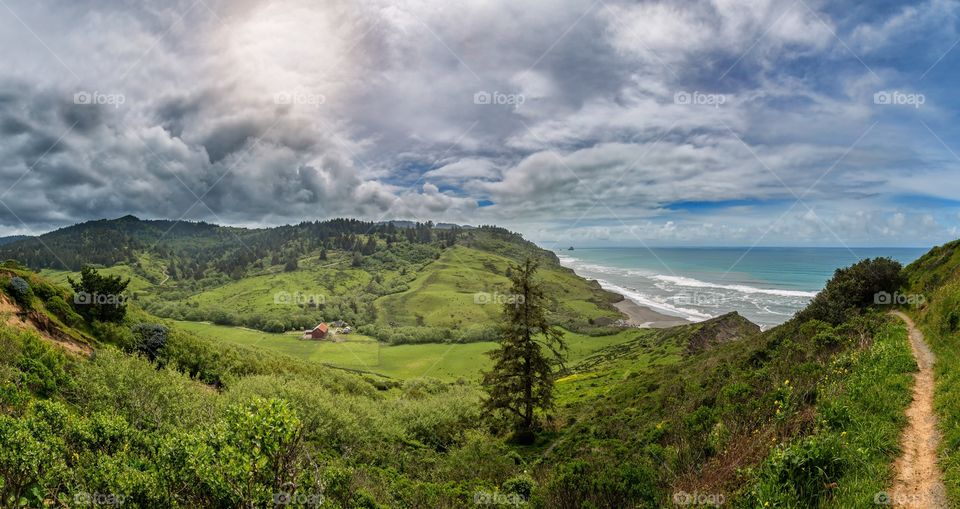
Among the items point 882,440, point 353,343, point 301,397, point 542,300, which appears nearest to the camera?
point 882,440

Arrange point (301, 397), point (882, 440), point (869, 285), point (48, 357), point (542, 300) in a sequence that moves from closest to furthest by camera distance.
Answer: point (882, 440), point (48, 357), point (869, 285), point (301, 397), point (542, 300)

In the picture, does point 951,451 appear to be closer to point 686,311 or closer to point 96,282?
point 96,282

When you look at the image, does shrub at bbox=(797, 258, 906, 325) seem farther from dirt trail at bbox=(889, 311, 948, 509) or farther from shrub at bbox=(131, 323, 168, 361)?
shrub at bbox=(131, 323, 168, 361)

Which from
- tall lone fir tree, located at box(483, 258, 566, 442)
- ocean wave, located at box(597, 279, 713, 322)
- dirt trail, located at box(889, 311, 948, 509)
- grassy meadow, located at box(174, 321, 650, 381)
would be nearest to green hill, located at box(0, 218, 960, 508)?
dirt trail, located at box(889, 311, 948, 509)

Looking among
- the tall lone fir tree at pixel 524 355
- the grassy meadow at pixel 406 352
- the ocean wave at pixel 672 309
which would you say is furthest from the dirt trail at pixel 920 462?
the ocean wave at pixel 672 309

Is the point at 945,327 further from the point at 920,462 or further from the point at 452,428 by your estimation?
the point at 452,428

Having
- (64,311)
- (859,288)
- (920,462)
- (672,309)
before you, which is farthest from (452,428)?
(672,309)

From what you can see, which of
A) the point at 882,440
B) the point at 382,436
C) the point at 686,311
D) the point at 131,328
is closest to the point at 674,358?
the point at 382,436
